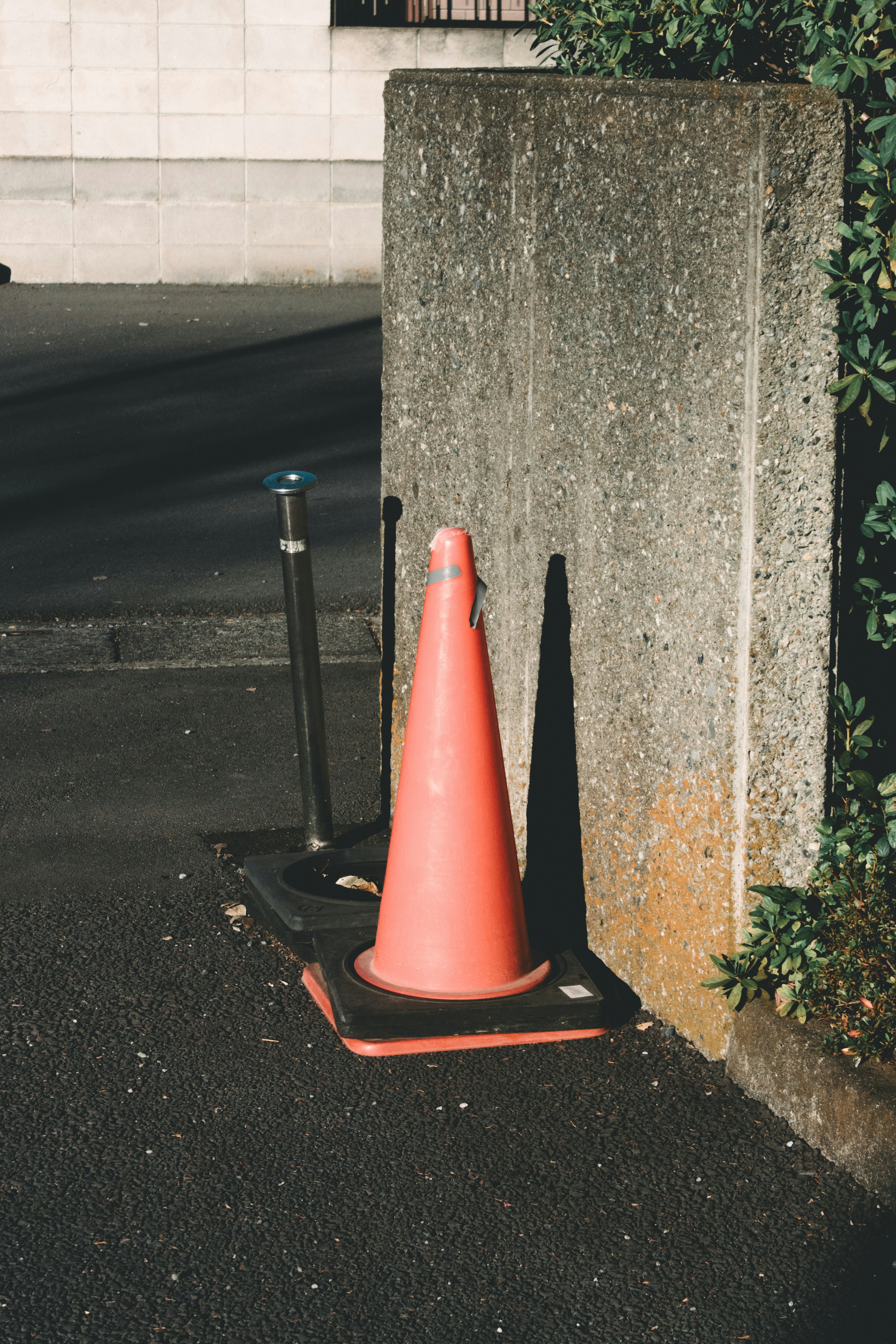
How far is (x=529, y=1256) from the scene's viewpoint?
2947 millimetres

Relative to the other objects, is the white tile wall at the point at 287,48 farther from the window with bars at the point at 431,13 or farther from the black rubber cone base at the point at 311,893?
the black rubber cone base at the point at 311,893

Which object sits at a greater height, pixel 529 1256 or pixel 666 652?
pixel 666 652

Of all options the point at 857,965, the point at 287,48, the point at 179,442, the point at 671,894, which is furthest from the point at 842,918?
the point at 287,48

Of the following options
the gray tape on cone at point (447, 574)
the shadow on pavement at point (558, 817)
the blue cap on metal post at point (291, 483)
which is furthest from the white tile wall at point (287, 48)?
the gray tape on cone at point (447, 574)

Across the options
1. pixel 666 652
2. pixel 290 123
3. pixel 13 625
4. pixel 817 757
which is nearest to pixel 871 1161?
pixel 817 757

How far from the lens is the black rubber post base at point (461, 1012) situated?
12.0 ft

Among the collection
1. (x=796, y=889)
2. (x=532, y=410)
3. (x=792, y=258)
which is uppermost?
(x=792, y=258)

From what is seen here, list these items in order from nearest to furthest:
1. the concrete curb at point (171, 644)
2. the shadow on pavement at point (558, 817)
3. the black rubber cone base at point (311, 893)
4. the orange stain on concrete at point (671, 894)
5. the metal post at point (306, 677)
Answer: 1. the orange stain on concrete at point (671, 894)
2. the shadow on pavement at point (558, 817)
3. the black rubber cone base at point (311, 893)
4. the metal post at point (306, 677)
5. the concrete curb at point (171, 644)

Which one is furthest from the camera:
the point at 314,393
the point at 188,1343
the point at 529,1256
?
the point at 314,393

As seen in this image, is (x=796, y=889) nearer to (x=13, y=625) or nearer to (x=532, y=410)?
(x=532, y=410)

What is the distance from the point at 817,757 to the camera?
332 centimetres

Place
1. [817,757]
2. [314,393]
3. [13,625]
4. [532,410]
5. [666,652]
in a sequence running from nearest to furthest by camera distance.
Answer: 1. [817,757]
2. [666,652]
3. [532,410]
4. [13,625]
5. [314,393]

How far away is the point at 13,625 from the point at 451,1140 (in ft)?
14.6

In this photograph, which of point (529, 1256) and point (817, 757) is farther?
point (817, 757)
